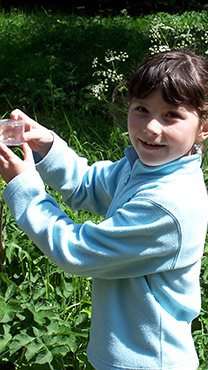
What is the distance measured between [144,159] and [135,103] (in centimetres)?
16

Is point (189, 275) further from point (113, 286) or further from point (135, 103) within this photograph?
point (135, 103)

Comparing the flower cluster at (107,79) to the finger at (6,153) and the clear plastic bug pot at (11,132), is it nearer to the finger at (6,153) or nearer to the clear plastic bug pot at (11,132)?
the clear plastic bug pot at (11,132)

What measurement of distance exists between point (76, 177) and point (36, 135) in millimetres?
195

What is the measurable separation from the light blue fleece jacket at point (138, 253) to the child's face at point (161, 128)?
42 mm

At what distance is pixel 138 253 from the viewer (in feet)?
5.37

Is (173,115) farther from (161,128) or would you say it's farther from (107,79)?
(107,79)

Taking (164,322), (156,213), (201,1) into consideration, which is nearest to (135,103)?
(156,213)

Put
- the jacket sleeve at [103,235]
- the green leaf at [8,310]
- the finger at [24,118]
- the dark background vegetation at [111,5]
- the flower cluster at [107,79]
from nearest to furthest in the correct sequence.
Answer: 1. the jacket sleeve at [103,235]
2. the finger at [24,118]
3. the green leaf at [8,310]
4. the flower cluster at [107,79]
5. the dark background vegetation at [111,5]

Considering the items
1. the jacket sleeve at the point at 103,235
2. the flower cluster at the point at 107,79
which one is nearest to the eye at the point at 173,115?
the jacket sleeve at the point at 103,235

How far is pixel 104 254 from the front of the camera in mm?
1641

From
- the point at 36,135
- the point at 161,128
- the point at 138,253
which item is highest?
the point at 161,128

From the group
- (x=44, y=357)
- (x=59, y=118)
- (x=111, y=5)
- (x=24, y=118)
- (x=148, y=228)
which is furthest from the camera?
(x=111, y=5)

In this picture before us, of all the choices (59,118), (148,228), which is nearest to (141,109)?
(148,228)

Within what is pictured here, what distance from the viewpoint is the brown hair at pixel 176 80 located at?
1.64m
